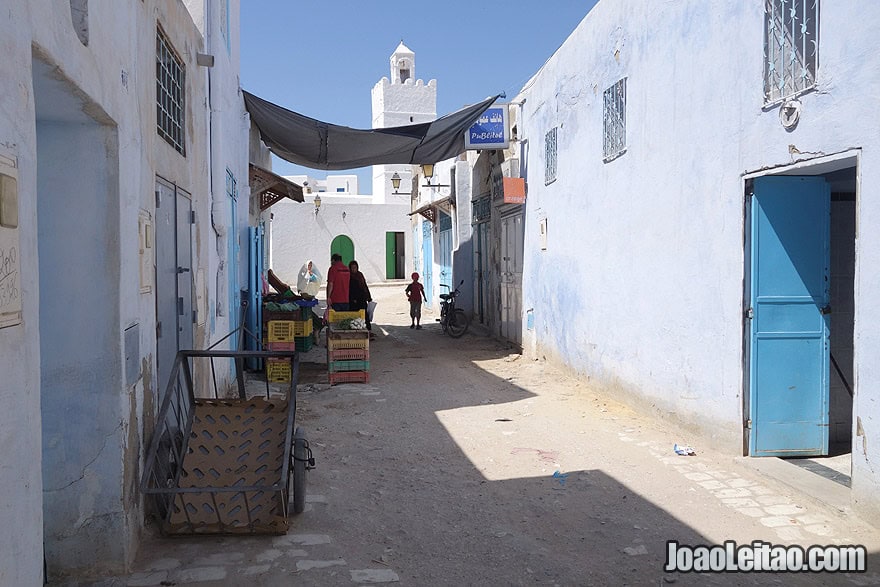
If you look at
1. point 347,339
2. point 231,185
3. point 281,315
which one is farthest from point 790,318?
point 281,315

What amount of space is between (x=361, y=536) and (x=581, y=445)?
270cm

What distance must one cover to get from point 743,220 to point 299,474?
377 centimetres

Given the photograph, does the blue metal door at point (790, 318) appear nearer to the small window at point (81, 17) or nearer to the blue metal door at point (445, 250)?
the small window at point (81, 17)

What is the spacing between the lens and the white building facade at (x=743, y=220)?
14.0ft

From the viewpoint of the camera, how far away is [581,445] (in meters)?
6.34

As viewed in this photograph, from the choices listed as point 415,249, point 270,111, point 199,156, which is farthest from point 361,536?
point 415,249

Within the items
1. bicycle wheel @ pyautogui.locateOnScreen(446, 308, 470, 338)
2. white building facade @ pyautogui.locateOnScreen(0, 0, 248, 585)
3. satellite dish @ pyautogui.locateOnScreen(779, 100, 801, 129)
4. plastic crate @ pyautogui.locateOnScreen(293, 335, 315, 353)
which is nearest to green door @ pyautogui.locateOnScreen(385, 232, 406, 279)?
bicycle wheel @ pyautogui.locateOnScreen(446, 308, 470, 338)

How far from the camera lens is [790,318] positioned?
18.0 feet

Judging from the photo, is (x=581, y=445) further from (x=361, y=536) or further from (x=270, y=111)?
(x=270, y=111)

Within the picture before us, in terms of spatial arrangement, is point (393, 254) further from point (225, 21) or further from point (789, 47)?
point (789, 47)

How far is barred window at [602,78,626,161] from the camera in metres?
7.69

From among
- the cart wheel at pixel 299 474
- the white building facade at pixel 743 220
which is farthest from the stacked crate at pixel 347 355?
the cart wheel at pixel 299 474

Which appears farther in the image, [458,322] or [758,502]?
[458,322]

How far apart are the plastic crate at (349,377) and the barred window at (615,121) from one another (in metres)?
4.15
